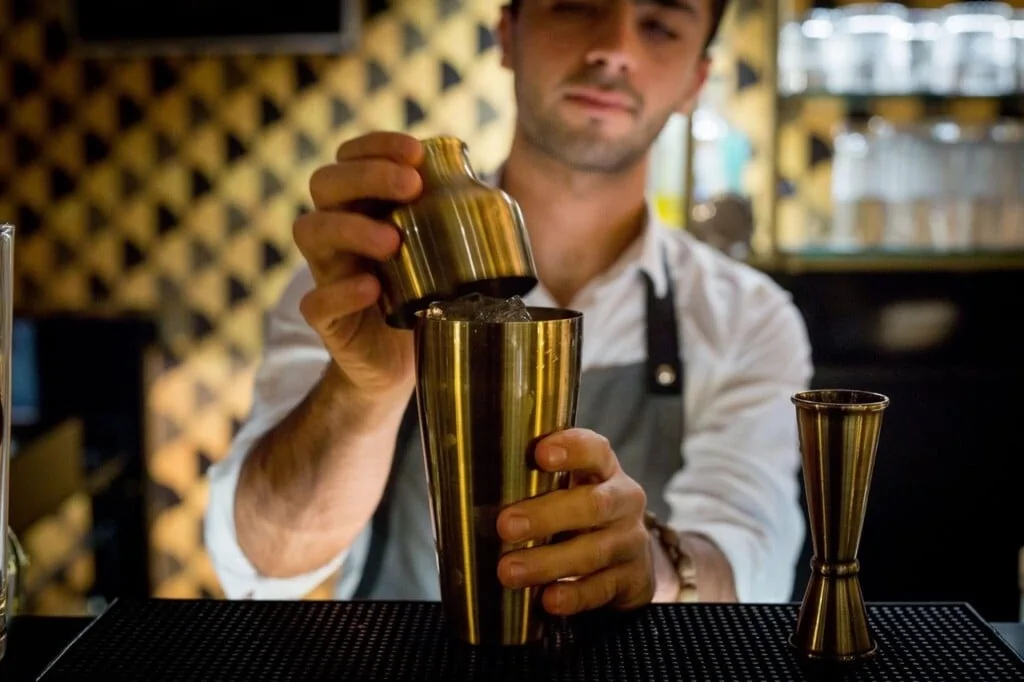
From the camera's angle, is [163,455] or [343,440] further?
[163,455]

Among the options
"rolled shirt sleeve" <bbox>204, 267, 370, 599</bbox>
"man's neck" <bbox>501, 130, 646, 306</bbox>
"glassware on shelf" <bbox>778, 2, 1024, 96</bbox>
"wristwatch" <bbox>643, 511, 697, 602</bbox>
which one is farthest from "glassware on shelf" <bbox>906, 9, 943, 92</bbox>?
"wristwatch" <bbox>643, 511, 697, 602</bbox>

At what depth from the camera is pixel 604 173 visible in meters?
1.52

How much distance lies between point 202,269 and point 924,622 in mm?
2953

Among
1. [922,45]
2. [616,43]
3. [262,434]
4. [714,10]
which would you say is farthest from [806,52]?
[262,434]

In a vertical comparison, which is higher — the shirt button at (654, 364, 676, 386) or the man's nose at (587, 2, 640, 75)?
the man's nose at (587, 2, 640, 75)

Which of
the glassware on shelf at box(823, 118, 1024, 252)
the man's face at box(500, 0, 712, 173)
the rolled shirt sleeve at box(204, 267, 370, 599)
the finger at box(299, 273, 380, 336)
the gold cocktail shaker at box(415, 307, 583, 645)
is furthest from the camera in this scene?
the glassware on shelf at box(823, 118, 1024, 252)

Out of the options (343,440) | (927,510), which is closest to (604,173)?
(343,440)

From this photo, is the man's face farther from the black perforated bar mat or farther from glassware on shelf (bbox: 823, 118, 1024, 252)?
glassware on shelf (bbox: 823, 118, 1024, 252)

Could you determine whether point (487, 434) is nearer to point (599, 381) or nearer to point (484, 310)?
point (484, 310)

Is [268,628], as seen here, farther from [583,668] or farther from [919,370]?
[919,370]

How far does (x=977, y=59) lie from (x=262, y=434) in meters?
2.42

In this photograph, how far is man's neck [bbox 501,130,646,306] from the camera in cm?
154

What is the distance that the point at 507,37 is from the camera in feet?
5.26

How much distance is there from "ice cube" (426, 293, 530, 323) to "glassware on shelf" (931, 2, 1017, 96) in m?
2.57
